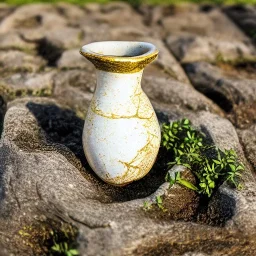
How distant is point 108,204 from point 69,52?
11.3ft

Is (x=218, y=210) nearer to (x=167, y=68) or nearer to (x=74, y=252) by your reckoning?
(x=74, y=252)

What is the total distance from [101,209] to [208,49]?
4178mm

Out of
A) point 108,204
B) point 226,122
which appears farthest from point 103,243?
point 226,122

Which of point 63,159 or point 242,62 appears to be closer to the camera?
point 63,159

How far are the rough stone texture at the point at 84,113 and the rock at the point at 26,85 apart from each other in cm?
1

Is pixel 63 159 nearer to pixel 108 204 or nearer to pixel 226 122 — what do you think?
pixel 108 204

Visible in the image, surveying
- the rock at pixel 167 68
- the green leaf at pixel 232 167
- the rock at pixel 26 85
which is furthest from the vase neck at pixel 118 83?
the rock at pixel 167 68

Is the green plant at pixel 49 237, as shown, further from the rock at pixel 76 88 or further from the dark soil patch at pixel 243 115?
the dark soil patch at pixel 243 115

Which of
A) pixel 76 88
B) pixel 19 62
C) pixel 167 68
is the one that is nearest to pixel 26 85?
pixel 76 88

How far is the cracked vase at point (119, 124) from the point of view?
10.8 feet

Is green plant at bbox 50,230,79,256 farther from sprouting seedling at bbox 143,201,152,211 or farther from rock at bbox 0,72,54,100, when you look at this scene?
rock at bbox 0,72,54,100

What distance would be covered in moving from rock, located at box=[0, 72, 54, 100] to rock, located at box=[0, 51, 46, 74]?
1.32ft

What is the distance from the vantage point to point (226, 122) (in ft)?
14.7

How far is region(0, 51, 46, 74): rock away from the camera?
5.82 m
